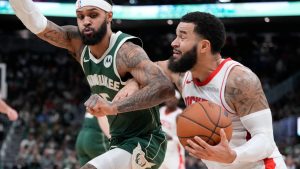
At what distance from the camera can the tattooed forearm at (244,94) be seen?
3.67m

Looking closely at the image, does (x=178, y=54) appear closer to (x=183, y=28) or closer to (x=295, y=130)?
(x=183, y=28)

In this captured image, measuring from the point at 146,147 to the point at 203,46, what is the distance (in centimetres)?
114

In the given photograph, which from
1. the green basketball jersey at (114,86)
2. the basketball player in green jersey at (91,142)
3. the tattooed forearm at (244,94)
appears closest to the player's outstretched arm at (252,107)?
the tattooed forearm at (244,94)

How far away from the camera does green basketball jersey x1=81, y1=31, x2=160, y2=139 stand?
4492mm

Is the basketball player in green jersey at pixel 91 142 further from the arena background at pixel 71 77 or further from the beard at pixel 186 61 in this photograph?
the arena background at pixel 71 77

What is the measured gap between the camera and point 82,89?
902 inches

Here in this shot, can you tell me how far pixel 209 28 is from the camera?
3.83 metres

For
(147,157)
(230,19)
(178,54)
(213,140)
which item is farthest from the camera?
(230,19)

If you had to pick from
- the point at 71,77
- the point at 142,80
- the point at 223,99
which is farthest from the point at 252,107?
the point at 71,77

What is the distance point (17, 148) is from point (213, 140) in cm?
1515

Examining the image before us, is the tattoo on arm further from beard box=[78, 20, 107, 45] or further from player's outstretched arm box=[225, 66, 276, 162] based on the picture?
player's outstretched arm box=[225, 66, 276, 162]

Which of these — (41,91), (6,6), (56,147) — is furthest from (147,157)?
(41,91)

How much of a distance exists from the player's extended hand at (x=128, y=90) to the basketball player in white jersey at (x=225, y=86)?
0.40 m

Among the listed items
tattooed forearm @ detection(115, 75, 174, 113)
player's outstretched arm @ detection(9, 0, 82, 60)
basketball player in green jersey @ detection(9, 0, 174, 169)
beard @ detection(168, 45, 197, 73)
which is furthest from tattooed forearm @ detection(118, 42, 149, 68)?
beard @ detection(168, 45, 197, 73)
